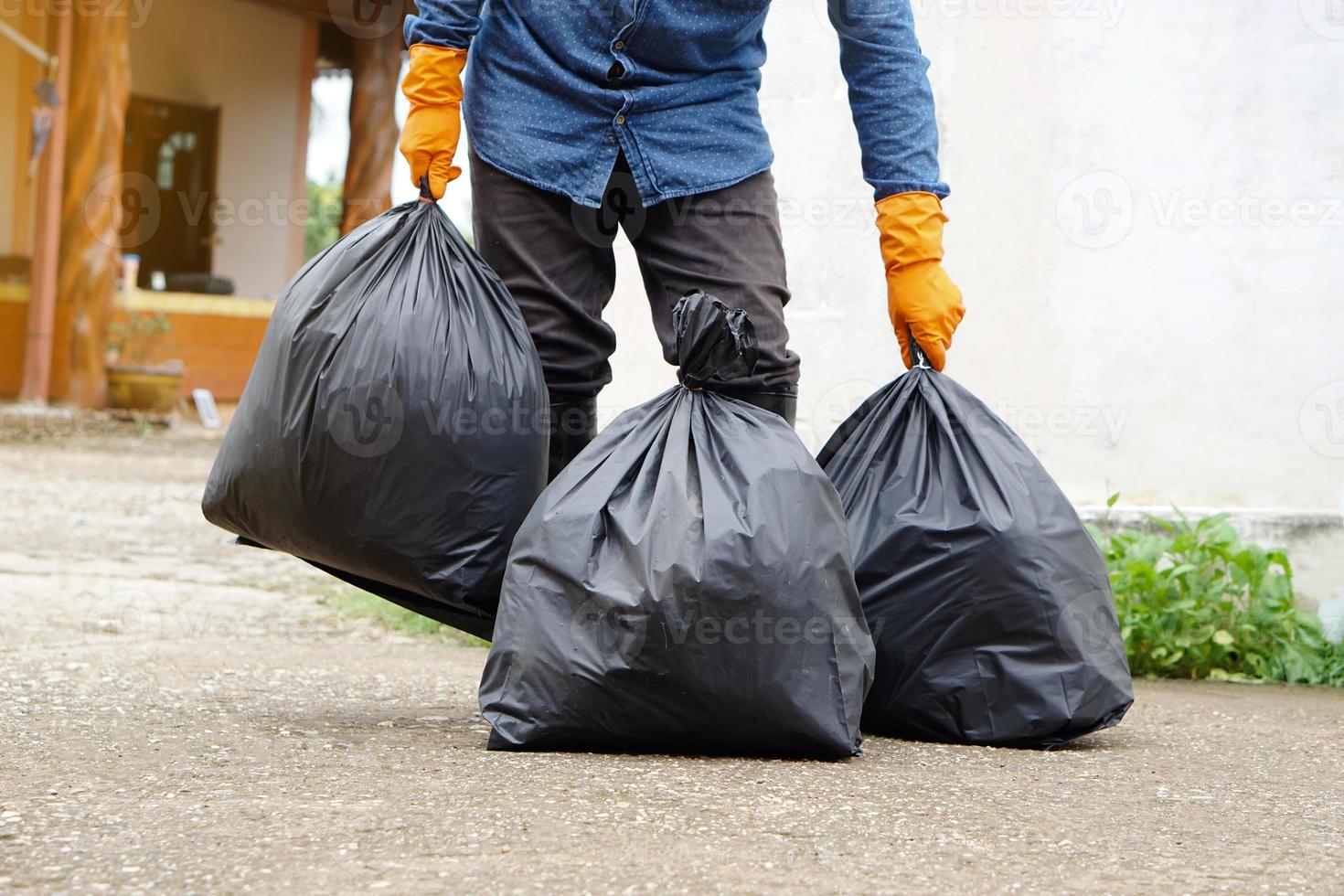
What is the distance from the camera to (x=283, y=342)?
1921mm

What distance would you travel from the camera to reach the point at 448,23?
6.70ft

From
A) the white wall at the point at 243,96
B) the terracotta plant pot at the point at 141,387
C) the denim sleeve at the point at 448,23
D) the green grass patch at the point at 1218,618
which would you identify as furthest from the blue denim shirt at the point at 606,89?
the white wall at the point at 243,96

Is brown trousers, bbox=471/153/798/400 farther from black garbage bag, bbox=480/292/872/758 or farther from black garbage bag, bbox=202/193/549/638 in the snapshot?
black garbage bag, bbox=480/292/872/758

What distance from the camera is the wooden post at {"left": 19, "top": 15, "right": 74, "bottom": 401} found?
9.84 meters

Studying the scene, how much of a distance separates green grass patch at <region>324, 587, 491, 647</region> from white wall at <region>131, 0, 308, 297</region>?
9.03 meters

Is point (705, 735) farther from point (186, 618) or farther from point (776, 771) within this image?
point (186, 618)

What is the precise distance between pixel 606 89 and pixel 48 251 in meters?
8.87

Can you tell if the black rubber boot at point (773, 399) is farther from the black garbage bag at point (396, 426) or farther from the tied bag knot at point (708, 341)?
the black garbage bag at point (396, 426)

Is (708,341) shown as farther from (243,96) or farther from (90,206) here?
(243,96)

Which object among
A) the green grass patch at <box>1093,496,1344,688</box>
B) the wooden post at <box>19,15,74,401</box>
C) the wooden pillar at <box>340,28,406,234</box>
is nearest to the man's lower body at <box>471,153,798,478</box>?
the green grass patch at <box>1093,496,1344,688</box>

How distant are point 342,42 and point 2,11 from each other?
2.77m

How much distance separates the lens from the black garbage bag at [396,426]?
1.86 m

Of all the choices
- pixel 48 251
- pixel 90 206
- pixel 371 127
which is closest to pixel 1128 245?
pixel 90 206

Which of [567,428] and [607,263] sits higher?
[607,263]
